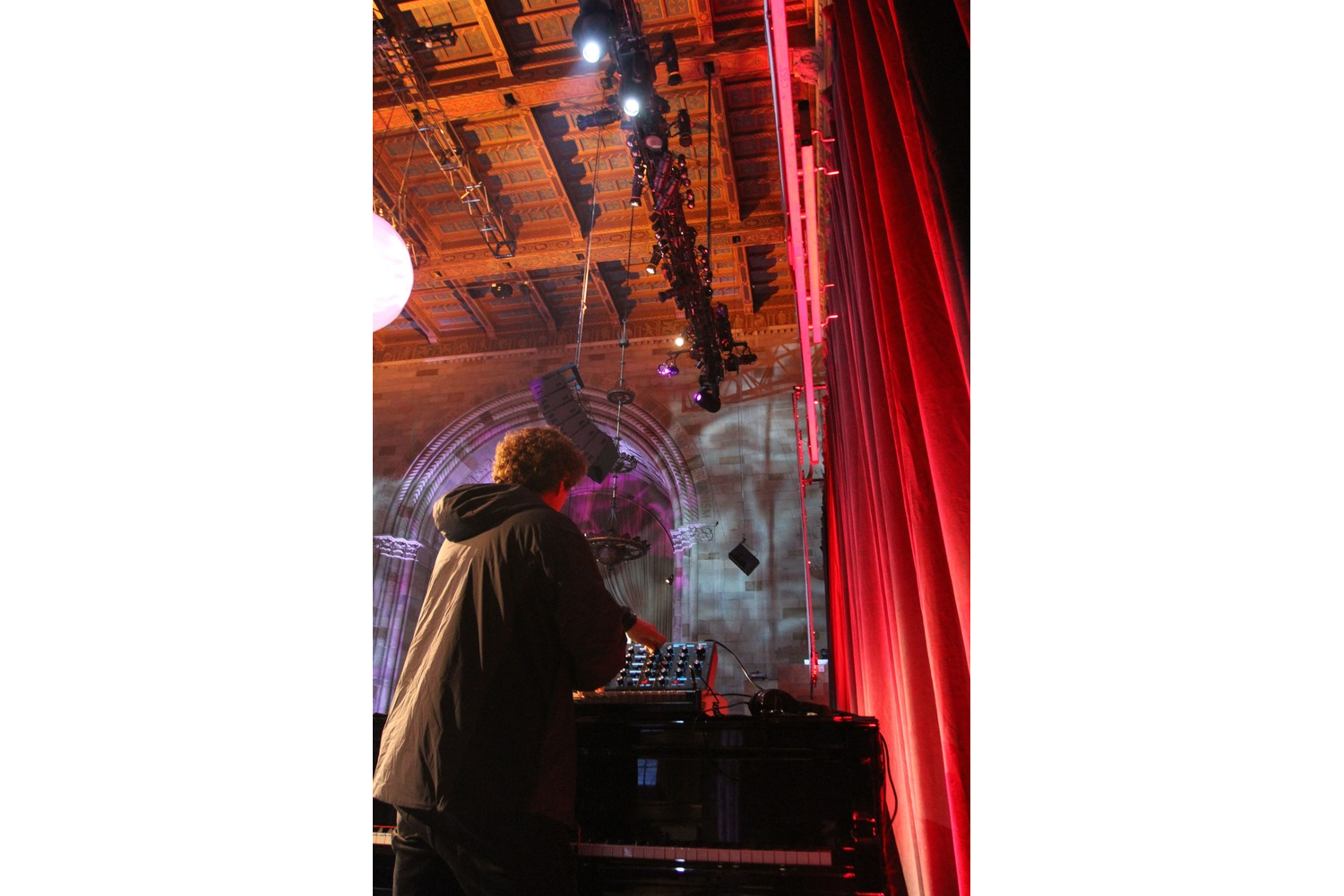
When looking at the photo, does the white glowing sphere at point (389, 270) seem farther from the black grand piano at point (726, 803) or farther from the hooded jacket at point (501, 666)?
the black grand piano at point (726, 803)

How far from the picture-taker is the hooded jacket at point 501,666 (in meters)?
1.48

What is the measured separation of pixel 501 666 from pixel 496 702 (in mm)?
71

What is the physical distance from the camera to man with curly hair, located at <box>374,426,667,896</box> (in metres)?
1.47

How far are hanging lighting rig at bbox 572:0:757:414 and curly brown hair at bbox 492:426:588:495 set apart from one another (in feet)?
10.5

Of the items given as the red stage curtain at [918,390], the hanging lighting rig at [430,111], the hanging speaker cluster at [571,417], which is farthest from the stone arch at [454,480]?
the red stage curtain at [918,390]

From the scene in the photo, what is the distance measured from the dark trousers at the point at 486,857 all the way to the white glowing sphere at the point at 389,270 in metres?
1.75

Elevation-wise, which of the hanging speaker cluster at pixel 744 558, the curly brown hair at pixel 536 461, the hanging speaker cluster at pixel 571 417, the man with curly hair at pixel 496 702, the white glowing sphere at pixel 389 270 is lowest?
the man with curly hair at pixel 496 702

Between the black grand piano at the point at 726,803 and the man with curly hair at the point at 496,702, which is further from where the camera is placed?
the black grand piano at the point at 726,803

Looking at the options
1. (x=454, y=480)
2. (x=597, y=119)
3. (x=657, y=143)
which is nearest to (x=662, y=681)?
(x=657, y=143)

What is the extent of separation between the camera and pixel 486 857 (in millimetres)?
1464

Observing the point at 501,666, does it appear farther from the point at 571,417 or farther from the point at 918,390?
the point at 571,417
